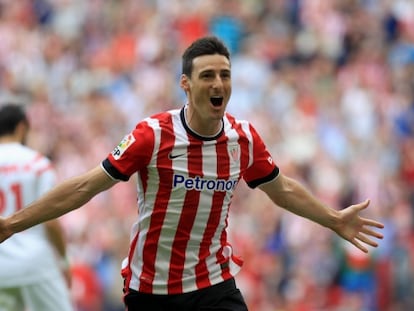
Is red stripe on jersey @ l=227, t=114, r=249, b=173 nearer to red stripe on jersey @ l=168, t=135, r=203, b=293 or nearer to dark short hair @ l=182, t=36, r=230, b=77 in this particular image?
red stripe on jersey @ l=168, t=135, r=203, b=293

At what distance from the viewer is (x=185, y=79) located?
8289 mm

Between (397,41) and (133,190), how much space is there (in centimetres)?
412

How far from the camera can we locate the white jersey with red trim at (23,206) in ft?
32.5

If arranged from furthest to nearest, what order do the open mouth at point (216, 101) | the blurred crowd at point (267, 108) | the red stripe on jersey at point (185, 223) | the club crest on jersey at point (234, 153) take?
the blurred crowd at point (267, 108), the club crest on jersey at point (234, 153), the red stripe on jersey at point (185, 223), the open mouth at point (216, 101)

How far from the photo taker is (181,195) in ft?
27.0

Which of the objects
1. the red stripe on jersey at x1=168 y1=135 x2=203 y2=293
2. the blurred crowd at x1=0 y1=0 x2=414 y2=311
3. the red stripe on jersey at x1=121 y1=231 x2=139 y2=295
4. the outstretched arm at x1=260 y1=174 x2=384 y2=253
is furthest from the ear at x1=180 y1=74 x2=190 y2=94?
the blurred crowd at x1=0 y1=0 x2=414 y2=311

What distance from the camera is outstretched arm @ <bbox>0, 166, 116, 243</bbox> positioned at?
8.02 m

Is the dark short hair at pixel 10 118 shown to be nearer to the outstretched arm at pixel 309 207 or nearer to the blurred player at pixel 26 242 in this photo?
the blurred player at pixel 26 242

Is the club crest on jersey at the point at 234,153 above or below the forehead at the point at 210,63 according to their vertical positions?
below

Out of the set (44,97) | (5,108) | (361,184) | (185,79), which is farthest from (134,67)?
(185,79)

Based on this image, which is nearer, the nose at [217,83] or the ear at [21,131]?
the nose at [217,83]

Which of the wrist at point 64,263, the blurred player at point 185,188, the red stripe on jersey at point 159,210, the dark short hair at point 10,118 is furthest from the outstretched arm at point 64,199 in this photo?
the dark short hair at point 10,118

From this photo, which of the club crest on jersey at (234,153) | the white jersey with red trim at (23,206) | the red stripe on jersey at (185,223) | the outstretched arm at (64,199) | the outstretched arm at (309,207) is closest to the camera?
the outstretched arm at (64,199)

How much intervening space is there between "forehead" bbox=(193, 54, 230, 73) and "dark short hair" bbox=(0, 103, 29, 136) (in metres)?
2.26
